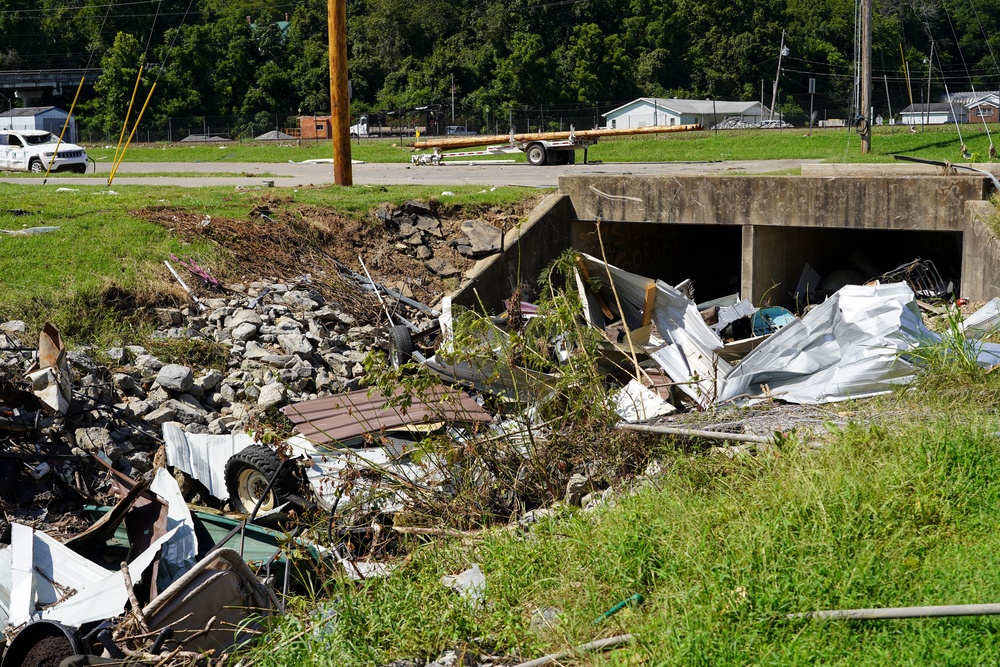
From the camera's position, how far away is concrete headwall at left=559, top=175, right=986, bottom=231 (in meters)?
12.9

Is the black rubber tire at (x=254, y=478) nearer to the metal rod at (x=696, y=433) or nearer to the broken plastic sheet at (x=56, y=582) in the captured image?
the broken plastic sheet at (x=56, y=582)

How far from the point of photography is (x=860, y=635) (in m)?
4.14

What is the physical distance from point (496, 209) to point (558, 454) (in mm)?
8358

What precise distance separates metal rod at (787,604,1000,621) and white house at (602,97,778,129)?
179ft

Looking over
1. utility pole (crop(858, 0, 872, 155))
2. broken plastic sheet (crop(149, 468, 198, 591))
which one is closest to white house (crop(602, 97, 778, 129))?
utility pole (crop(858, 0, 872, 155))

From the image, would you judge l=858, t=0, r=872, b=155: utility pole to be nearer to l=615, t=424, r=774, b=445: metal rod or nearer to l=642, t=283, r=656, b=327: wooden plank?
l=642, t=283, r=656, b=327: wooden plank

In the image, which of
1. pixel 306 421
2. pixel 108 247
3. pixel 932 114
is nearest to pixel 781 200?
pixel 306 421

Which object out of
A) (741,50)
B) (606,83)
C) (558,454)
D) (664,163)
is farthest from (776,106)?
(558,454)

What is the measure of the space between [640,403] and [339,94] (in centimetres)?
961

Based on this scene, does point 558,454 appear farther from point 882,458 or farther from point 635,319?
point 635,319

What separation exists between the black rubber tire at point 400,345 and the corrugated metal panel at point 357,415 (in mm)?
1364

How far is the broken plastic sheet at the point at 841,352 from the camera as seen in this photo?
8102 mm

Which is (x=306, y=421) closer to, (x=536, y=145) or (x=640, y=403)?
(x=640, y=403)

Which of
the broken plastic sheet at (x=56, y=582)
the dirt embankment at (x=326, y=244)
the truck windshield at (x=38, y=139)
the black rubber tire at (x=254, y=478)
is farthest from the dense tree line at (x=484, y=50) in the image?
the broken plastic sheet at (x=56, y=582)
